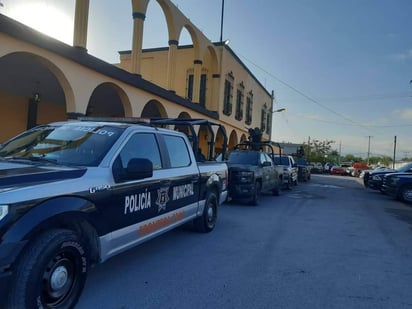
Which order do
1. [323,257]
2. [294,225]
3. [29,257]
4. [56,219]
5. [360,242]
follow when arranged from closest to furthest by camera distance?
[29,257] < [56,219] < [323,257] < [360,242] < [294,225]

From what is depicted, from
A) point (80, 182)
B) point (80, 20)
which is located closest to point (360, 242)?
point (80, 182)

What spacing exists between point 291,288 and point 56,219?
297 centimetres

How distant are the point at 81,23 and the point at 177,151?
19.8 feet

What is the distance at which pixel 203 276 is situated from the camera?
4535mm

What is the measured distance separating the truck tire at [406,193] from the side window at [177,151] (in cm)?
1228

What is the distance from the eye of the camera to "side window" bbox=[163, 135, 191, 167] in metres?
5.38

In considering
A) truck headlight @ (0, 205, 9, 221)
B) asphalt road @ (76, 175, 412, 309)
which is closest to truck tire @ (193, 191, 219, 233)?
asphalt road @ (76, 175, 412, 309)

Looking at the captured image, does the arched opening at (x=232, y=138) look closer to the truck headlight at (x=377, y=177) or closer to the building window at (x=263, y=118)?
the building window at (x=263, y=118)

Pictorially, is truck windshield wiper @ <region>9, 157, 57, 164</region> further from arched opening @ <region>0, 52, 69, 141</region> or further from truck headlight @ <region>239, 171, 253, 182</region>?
truck headlight @ <region>239, 171, 253, 182</region>

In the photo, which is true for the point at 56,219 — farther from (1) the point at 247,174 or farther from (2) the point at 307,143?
(2) the point at 307,143

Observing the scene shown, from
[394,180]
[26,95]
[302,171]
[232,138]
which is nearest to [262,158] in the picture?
[394,180]

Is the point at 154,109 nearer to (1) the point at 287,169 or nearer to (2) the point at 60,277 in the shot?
(1) the point at 287,169

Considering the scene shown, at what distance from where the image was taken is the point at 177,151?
568 cm

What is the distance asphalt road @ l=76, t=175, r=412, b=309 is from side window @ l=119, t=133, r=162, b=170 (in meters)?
1.50
